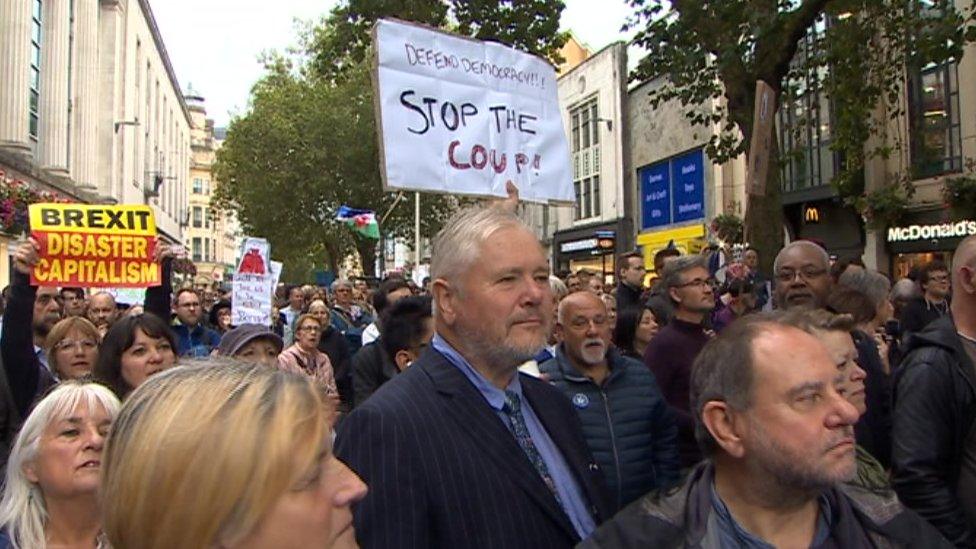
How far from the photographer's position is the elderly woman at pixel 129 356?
14.3 feet

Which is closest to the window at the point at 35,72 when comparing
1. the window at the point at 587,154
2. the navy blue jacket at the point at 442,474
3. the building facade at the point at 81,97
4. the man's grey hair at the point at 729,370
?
the building facade at the point at 81,97

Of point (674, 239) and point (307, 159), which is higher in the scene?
point (307, 159)

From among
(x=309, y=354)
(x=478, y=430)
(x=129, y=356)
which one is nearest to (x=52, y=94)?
(x=309, y=354)

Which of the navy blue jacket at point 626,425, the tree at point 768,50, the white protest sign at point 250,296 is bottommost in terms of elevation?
the navy blue jacket at point 626,425

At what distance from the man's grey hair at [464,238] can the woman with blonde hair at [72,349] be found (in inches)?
122

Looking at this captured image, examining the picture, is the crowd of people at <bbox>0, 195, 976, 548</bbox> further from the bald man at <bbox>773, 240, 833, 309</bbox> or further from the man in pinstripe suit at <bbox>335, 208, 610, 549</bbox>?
the bald man at <bbox>773, 240, 833, 309</bbox>

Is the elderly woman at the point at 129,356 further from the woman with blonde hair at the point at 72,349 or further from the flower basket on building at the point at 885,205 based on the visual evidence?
the flower basket on building at the point at 885,205

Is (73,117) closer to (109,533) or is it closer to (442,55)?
(442,55)

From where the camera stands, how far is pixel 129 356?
4.38 meters

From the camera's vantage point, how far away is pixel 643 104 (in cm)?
3041

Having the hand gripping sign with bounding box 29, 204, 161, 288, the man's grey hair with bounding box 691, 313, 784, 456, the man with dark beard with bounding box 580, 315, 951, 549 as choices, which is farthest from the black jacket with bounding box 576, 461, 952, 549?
the hand gripping sign with bounding box 29, 204, 161, 288

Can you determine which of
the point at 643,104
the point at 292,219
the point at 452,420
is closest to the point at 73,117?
the point at 292,219

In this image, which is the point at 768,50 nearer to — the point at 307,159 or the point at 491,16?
the point at 491,16

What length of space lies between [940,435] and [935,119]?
17013 mm
